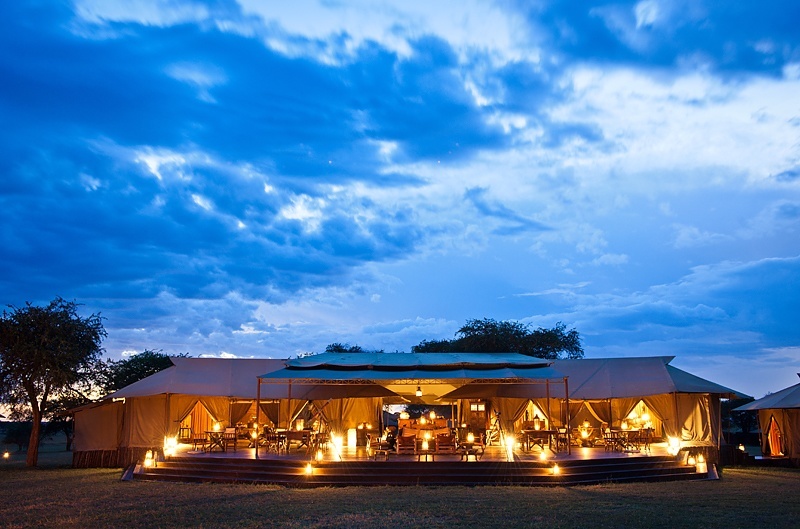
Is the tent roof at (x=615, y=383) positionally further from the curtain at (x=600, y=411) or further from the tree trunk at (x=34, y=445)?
the tree trunk at (x=34, y=445)

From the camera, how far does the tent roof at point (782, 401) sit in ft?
72.3

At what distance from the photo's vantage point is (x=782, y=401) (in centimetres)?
Answer: 2253

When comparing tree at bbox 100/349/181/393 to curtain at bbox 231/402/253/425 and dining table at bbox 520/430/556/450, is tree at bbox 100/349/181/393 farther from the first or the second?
dining table at bbox 520/430/556/450

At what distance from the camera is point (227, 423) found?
24.7 meters

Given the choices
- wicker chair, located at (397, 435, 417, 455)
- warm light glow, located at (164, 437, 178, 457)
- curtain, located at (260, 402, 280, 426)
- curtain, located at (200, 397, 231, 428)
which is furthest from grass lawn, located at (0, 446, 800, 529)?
curtain, located at (260, 402, 280, 426)

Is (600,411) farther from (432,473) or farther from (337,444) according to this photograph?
(432,473)

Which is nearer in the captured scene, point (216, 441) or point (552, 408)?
point (216, 441)

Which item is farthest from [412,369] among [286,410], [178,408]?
[178,408]

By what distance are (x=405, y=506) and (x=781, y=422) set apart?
16.5 m

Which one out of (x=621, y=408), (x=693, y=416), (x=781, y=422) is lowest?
(x=781, y=422)

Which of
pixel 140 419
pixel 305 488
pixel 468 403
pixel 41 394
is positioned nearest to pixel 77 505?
pixel 305 488

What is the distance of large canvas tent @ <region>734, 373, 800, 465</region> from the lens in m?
22.5

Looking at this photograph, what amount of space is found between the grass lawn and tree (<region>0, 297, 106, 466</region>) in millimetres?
6507

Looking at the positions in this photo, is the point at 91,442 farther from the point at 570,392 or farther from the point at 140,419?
the point at 570,392
